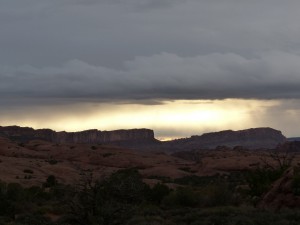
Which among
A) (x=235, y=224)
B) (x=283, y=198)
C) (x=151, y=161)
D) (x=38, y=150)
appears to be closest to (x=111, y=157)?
(x=151, y=161)

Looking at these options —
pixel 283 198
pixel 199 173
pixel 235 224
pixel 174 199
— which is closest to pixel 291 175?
pixel 283 198

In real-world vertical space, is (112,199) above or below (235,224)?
above

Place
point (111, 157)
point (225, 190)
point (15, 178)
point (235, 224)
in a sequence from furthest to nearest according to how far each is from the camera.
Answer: point (111, 157)
point (15, 178)
point (225, 190)
point (235, 224)

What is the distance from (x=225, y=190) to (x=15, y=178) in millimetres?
27446

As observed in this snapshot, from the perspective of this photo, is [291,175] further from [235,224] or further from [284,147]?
[284,147]

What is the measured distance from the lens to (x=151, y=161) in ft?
326

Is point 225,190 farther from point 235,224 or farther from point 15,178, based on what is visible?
point 15,178

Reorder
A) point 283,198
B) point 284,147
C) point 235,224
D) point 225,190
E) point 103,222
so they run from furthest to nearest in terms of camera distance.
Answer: point 284,147
point 225,190
point 283,198
point 235,224
point 103,222

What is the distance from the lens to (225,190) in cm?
3416

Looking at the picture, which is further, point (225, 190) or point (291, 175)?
point (225, 190)

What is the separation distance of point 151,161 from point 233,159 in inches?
740

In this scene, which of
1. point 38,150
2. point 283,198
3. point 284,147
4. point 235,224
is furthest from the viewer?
point 284,147

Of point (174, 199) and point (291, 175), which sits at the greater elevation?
point (291, 175)

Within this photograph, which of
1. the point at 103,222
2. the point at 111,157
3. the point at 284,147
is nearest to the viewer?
the point at 103,222
